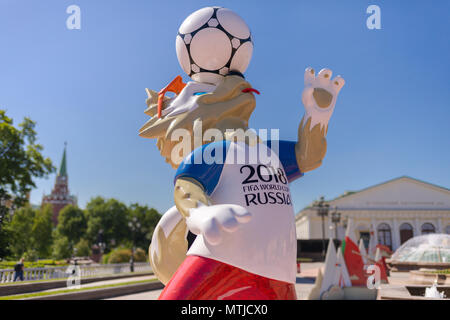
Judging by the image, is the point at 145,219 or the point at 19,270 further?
the point at 145,219

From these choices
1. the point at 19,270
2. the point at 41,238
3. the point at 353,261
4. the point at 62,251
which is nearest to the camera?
the point at 353,261

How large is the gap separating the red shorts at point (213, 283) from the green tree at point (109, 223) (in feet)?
150

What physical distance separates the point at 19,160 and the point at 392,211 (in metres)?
43.1

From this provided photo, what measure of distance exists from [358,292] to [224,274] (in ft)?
24.9

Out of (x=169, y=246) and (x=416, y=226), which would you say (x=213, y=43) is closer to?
(x=169, y=246)

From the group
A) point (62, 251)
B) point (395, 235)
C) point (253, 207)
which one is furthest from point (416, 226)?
point (253, 207)

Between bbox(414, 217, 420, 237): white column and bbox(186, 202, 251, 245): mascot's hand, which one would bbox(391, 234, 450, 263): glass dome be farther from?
bbox(414, 217, 420, 237): white column

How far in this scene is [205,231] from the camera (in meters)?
1.88

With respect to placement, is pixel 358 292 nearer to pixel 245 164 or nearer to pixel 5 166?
pixel 245 164

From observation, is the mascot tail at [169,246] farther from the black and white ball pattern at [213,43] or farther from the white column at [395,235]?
the white column at [395,235]

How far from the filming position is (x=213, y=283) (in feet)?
7.36

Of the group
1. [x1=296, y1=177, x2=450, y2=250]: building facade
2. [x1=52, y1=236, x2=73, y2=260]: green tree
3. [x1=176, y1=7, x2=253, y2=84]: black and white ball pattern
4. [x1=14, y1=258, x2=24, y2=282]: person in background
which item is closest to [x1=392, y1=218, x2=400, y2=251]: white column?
[x1=296, y1=177, x2=450, y2=250]: building facade

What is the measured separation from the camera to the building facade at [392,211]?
4397cm
